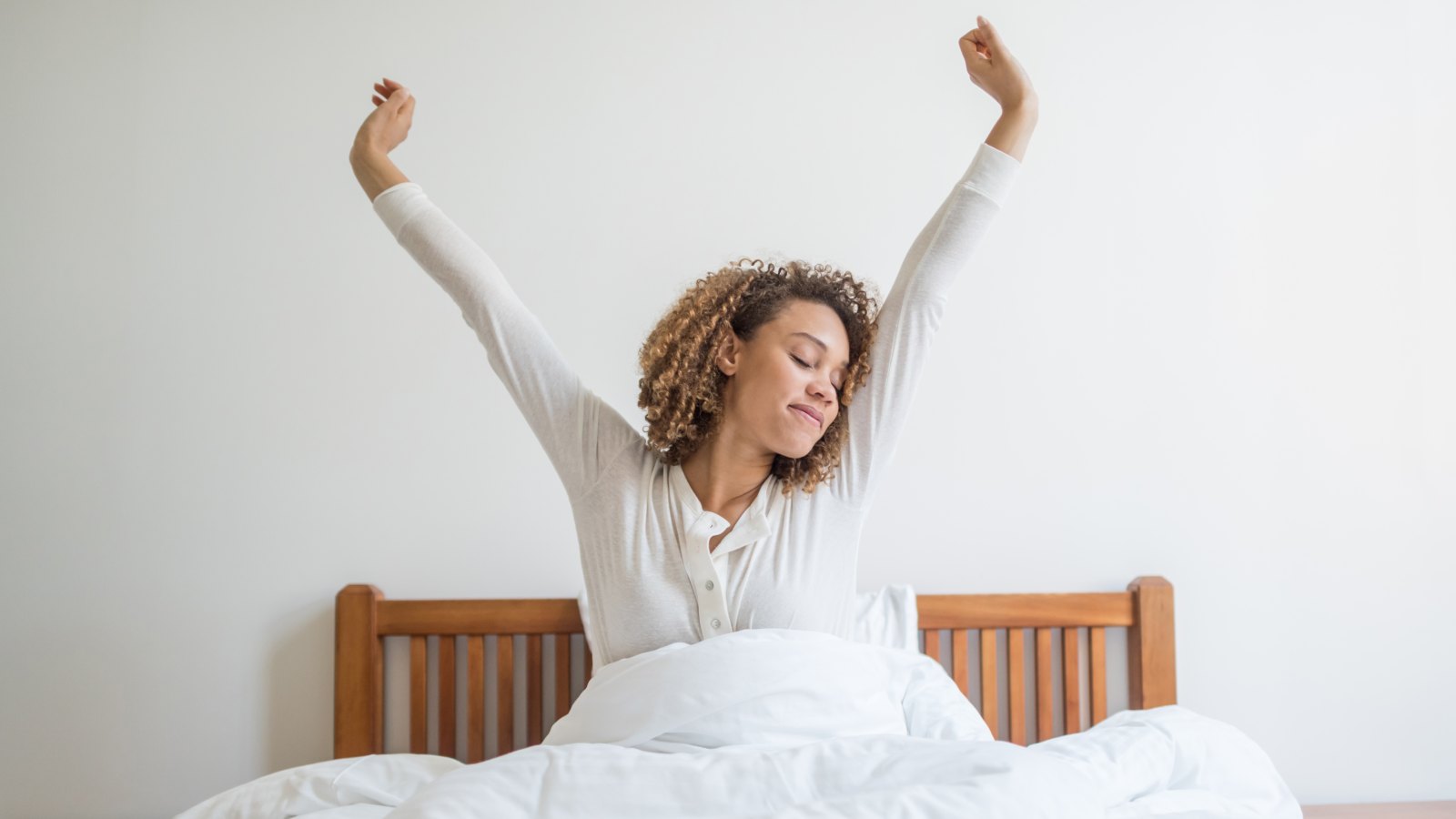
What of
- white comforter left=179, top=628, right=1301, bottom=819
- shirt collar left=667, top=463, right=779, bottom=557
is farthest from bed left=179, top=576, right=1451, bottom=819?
shirt collar left=667, top=463, right=779, bottom=557

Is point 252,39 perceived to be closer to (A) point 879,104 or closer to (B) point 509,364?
(B) point 509,364

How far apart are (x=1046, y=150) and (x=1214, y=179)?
0.30 meters

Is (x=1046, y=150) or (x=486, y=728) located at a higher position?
(x=1046, y=150)

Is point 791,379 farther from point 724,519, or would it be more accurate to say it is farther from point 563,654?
point 563,654

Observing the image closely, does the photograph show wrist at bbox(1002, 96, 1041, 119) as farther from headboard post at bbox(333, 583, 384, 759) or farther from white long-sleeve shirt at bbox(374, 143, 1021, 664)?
headboard post at bbox(333, 583, 384, 759)

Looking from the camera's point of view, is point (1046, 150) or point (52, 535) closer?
point (52, 535)

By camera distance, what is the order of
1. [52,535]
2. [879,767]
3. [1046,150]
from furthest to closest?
[1046,150]
[52,535]
[879,767]

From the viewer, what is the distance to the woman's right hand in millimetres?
1297

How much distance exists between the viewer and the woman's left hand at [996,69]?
1225 millimetres

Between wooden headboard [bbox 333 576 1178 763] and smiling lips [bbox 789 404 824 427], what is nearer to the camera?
smiling lips [bbox 789 404 824 427]

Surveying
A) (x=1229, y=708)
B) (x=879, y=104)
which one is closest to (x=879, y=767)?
(x=1229, y=708)

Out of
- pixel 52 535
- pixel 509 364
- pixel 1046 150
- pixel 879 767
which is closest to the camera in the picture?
pixel 879 767

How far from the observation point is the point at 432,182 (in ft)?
5.75

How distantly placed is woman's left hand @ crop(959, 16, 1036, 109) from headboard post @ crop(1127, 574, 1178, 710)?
894mm
